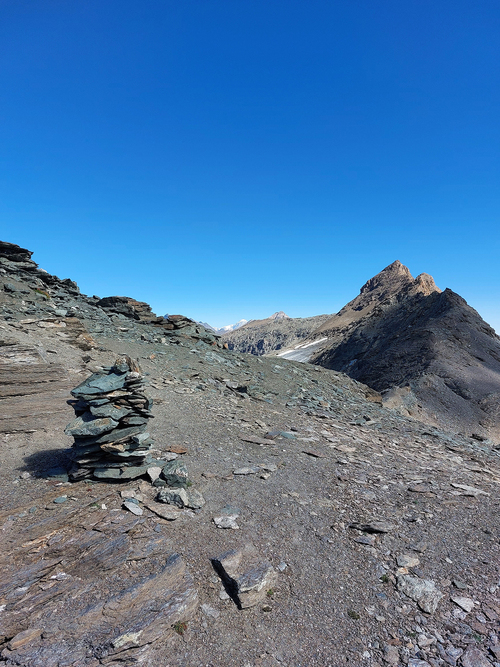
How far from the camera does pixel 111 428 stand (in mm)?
7391

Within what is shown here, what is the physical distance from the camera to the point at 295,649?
4324mm

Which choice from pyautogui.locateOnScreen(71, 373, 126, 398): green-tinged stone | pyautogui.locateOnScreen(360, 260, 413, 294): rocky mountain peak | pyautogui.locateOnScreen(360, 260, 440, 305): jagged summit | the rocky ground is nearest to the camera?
the rocky ground

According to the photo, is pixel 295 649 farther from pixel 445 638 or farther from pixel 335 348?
pixel 335 348

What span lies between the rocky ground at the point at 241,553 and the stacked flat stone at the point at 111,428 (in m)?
0.37

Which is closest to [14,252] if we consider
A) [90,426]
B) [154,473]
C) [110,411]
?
[110,411]

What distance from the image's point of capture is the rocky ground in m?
4.29

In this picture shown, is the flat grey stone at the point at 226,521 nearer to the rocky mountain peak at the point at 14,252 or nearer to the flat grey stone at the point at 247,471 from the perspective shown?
the flat grey stone at the point at 247,471

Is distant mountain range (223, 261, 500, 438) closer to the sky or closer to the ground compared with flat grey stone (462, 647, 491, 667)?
closer to the sky

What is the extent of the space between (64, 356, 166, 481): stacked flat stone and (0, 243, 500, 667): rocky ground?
37cm

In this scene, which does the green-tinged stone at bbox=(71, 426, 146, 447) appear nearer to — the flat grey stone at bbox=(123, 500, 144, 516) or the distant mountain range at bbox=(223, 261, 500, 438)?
the flat grey stone at bbox=(123, 500, 144, 516)

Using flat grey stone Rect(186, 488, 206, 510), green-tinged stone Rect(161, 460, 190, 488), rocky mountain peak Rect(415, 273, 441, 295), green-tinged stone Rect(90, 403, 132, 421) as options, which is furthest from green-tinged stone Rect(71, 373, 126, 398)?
rocky mountain peak Rect(415, 273, 441, 295)

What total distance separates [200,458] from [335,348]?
6050 centimetres

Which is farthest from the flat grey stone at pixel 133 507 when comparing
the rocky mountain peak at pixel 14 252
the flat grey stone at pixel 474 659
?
the rocky mountain peak at pixel 14 252

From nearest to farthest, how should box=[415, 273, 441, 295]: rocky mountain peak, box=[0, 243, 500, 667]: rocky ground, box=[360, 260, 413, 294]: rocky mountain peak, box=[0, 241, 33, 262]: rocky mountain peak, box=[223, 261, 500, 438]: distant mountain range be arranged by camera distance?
box=[0, 243, 500, 667]: rocky ground
box=[0, 241, 33, 262]: rocky mountain peak
box=[223, 261, 500, 438]: distant mountain range
box=[415, 273, 441, 295]: rocky mountain peak
box=[360, 260, 413, 294]: rocky mountain peak
